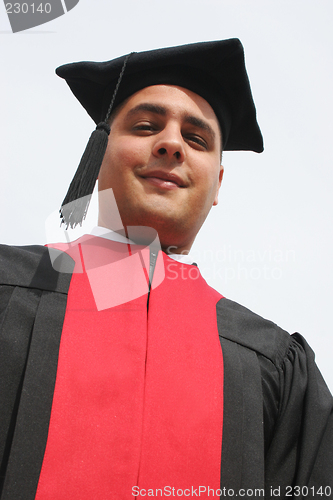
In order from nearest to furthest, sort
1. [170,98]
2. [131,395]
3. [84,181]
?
[131,395]
[84,181]
[170,98]

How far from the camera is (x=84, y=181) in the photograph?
1675 mm

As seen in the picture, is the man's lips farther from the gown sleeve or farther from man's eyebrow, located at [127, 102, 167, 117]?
the gown sleeve

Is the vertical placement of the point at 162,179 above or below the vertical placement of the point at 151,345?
above

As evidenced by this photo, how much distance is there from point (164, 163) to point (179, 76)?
48 cm

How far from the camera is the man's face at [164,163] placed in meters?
1.80

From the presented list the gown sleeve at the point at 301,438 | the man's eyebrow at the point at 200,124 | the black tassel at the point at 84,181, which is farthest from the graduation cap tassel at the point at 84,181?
the gown sleeve at the point at 301,438

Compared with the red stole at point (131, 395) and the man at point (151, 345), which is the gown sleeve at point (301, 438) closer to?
the man at point (151, 345)

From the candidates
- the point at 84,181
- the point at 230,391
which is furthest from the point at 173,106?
the point at 230,391

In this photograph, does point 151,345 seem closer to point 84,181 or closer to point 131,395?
point 131,395

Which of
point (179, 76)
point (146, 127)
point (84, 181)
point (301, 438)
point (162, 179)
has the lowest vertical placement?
point (301, 438)

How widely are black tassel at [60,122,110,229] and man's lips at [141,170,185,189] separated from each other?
21 centimetres

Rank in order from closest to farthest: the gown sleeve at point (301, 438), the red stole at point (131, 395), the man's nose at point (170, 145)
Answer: the red stole at point (131, 395) → the gown sleeve at point (301, 438) → the man's nose at point (170, 145)

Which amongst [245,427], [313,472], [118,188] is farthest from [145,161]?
[313,472]

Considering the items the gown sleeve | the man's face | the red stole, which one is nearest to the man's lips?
the man's face
